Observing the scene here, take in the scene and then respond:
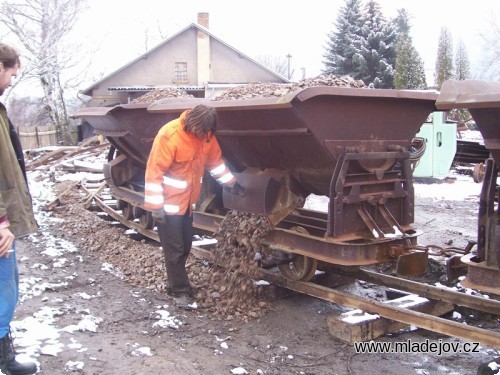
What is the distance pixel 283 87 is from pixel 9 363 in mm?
3224

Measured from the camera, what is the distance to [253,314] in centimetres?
504

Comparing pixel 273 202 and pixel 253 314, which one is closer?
pixel 253 314

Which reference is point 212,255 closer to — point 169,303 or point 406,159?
point 169,303

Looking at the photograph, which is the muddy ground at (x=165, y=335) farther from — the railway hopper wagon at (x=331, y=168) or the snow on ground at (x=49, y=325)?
the railway hopper wagon at (x=331, y=168)

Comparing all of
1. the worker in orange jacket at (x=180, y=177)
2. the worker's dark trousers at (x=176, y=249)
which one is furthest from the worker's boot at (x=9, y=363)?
the worker's dark trousers at (x=176, y=249)

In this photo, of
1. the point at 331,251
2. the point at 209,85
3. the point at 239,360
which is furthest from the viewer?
the point at 209,85

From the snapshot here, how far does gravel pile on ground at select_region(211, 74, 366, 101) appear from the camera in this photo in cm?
482

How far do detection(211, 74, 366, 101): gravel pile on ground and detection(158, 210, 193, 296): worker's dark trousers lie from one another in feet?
4.48

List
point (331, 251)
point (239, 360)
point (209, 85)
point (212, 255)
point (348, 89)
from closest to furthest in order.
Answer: point (239, 360) < point (348, 89) < point (331, 251) < point (212, 255) < point (209, 85)

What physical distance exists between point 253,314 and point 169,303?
2.82 feet

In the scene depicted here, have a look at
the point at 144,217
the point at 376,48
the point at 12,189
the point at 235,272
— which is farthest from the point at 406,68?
the point at 12,189

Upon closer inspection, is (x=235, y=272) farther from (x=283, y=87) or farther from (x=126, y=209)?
(x=126, y=209)

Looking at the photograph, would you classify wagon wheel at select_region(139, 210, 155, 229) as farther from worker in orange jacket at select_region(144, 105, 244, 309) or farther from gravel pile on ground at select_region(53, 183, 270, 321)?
worker in orange jacket at select_region(144, 105, 244, 309)

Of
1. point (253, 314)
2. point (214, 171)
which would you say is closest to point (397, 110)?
point (214, 171)
